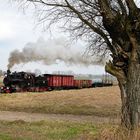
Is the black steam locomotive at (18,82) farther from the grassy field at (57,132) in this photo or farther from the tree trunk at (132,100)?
the tree trunk at (132,100)

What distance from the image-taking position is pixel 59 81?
55062 mm

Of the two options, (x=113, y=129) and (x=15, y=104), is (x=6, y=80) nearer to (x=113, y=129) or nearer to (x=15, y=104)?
(x=15, y=104)

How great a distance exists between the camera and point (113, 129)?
1312cm

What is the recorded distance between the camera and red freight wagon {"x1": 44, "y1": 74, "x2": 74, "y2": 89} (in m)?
53.0

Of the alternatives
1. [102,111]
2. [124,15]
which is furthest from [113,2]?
[102,111]

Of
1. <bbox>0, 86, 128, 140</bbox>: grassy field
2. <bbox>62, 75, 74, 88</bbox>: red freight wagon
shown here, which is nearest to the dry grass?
<bbox>0, 86, 128, 140</bbox>: grassy field

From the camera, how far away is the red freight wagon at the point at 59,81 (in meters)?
53.0

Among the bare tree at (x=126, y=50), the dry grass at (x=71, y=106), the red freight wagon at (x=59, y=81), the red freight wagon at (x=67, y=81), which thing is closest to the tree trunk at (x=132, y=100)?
the bare tree at (x=126, y=50)

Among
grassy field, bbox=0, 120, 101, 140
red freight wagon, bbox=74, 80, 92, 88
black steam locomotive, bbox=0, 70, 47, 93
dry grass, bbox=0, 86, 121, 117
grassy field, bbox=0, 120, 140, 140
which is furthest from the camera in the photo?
red freight wagon, bbox=74, 80, 92, 88

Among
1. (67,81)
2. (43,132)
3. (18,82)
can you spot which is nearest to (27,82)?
(18,82)

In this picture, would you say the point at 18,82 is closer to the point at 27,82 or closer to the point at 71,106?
the point at 27,82

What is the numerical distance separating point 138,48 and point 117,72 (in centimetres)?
100

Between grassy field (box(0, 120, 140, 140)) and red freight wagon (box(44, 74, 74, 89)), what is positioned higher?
red freight wagon (box(44, 74, 74, 89))

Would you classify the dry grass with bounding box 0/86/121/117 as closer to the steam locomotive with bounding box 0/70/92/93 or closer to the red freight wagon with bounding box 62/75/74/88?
the steam locomotive with bounding box 0/70/92/93
